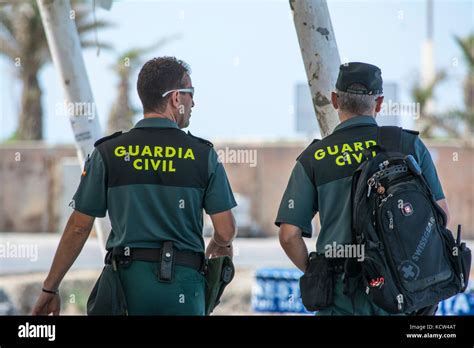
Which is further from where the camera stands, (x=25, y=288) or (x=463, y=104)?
(x=463, y=104)

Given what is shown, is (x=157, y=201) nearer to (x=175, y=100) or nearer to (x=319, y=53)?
(x=175, y=100)

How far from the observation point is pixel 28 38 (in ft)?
85.5

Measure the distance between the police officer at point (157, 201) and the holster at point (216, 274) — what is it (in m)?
0.04

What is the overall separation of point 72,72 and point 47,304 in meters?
3.00

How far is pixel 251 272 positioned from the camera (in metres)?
20.9

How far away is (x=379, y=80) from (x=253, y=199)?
77.8 feet

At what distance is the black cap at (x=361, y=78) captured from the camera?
13.0ft

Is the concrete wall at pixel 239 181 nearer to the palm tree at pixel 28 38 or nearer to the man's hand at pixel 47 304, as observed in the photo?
the palm tree at pixel 28 38

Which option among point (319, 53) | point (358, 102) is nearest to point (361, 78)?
point (358, 102)
